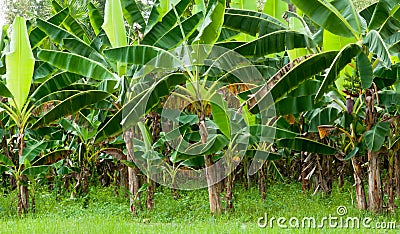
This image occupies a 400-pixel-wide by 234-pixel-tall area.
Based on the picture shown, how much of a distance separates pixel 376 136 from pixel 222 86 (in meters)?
2.04

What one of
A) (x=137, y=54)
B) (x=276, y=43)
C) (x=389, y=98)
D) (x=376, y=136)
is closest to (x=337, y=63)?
(x=276, y=43)

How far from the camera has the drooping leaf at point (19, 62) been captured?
6660 mm

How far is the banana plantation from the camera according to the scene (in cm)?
525

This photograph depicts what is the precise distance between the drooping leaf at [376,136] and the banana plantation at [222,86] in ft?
0.04

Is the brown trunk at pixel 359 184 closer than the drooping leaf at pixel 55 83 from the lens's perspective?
Yes

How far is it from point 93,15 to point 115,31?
1.24 meters

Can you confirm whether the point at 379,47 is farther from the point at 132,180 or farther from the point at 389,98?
the point at 132,180

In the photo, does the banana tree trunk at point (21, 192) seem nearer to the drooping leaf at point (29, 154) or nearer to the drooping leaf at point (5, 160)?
the drooping leaf at point (29, 154)

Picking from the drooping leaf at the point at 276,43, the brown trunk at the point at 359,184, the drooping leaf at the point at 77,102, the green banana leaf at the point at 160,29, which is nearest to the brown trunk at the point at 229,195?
the brown trunk at the point at 359,184

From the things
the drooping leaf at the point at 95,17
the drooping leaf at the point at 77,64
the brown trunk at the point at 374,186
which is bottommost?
the brown trunk at the point at 374,186

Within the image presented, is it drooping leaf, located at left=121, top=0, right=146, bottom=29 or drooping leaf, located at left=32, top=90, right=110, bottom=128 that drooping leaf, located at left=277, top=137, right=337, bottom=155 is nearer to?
drooping leaf, located at left=32, top=90, right=110, bottom=128

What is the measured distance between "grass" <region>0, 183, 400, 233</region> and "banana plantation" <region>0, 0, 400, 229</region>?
0.85 ft

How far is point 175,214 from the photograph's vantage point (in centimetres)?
691

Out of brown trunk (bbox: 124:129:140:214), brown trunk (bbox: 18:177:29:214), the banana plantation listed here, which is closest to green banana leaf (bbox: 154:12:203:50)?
the banana plantation
